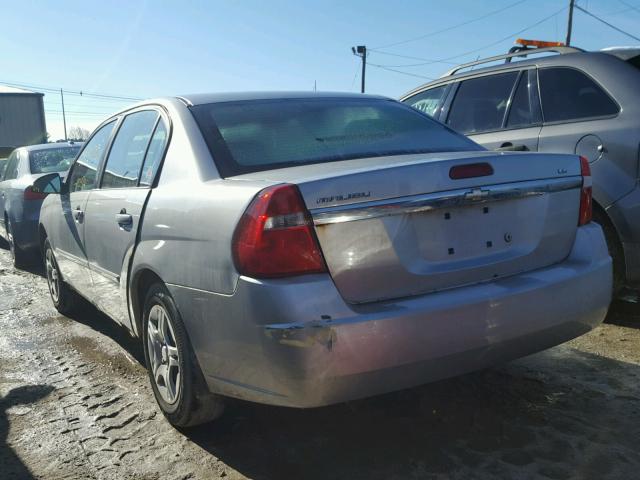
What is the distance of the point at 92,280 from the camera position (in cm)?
431

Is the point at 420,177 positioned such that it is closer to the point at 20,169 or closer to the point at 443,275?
the point at 443,275

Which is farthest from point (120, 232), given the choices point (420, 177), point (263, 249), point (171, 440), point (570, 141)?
point (570, 141)

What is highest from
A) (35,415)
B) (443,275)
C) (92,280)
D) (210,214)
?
(210,214)

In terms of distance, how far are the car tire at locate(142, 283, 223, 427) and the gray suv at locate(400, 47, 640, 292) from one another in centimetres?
282

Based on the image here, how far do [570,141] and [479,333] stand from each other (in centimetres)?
251

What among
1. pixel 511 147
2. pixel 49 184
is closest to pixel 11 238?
pixel 49 184

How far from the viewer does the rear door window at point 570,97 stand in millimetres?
4465

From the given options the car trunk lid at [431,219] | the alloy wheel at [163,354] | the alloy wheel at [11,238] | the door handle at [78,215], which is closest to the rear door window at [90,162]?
the door handle at [78,215]

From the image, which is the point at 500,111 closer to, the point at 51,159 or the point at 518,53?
the point at 518,53

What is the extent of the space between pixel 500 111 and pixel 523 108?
255 mm

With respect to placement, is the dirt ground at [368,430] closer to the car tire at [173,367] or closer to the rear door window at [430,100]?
the car tire at [173,367]

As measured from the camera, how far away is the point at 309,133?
3.27 meters

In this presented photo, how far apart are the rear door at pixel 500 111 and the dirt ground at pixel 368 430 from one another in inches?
65.4

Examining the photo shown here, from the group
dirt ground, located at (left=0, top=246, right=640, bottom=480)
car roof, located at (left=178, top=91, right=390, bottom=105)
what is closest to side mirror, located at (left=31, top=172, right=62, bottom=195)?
dirt ground, located at (left=0, top=246, right=640, bottom=480)
